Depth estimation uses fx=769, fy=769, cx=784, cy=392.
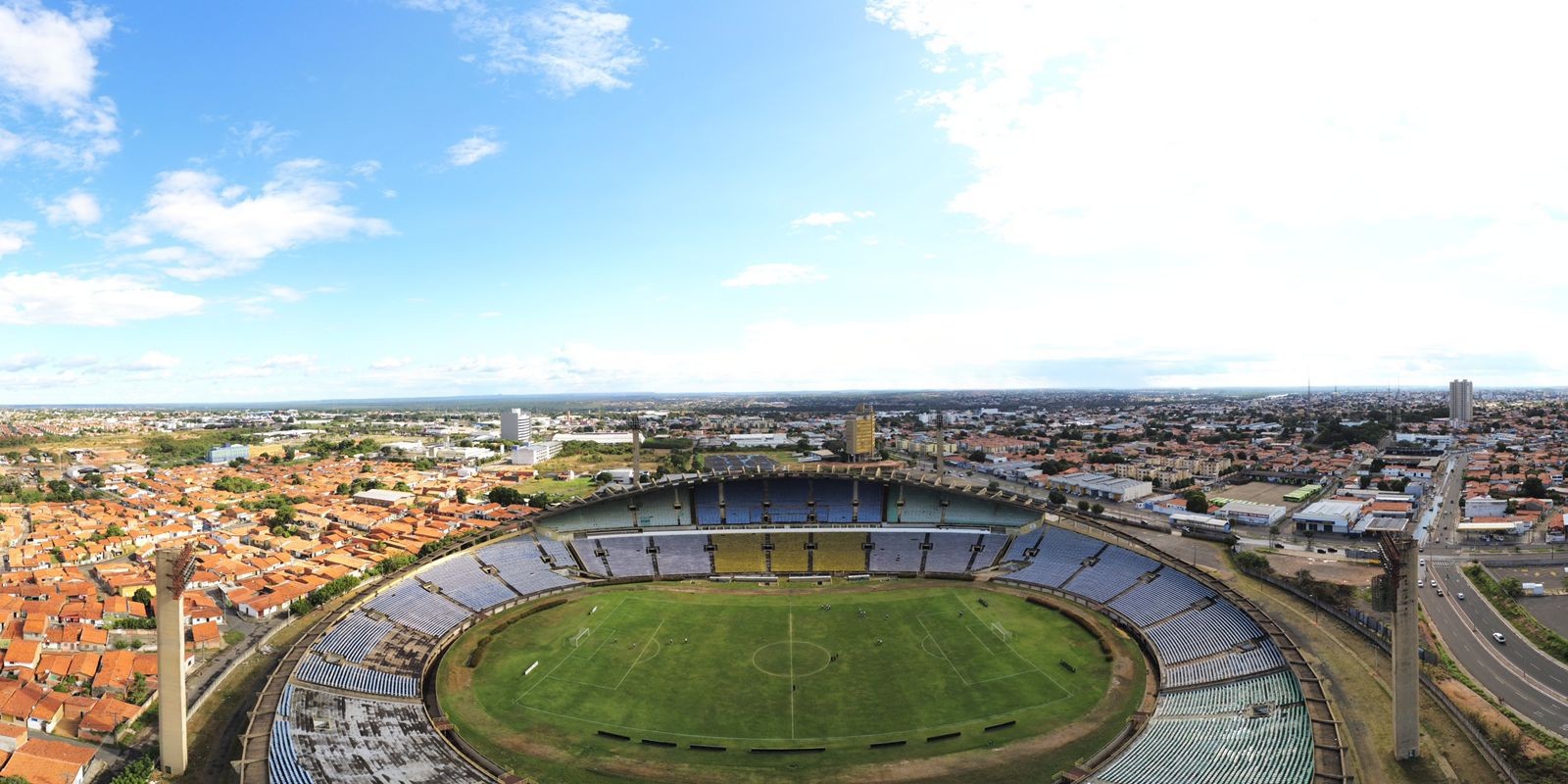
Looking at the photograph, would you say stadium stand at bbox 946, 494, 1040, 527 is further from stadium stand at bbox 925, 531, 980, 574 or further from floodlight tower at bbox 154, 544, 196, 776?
floodlight tower at bbox 154, 544, 196, 776

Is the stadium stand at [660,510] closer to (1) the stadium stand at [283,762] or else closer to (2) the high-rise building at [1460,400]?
(1) the stadium stand at [283,762]

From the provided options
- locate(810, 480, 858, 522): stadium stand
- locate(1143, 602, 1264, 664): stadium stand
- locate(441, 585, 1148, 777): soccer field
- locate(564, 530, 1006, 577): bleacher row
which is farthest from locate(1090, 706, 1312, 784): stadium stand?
locate(810, 480, 858, 522): stadium stand

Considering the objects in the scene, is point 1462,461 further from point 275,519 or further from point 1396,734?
point 275,519

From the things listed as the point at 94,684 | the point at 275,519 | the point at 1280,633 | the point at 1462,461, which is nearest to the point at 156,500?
the point at 275,519

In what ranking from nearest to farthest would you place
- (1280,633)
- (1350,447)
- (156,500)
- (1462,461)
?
(1280,633) < (156,500) < (1462,461) < (1350,447)

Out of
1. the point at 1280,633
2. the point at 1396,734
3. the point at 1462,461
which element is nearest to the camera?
the point at 1396,734

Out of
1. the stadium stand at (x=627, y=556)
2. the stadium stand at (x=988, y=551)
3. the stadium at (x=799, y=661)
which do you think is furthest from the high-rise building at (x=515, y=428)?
the stadium stand at (x=988, y=551)
